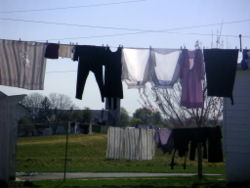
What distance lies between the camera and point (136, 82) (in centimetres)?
1233

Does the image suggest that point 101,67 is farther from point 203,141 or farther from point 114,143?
point 114,143

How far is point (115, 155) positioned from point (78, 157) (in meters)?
16.0

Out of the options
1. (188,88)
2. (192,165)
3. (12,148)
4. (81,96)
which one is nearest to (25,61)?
(81,96)

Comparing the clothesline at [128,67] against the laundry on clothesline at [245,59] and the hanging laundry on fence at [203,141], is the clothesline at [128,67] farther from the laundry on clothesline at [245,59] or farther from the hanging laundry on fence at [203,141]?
the hanging laundry on fence at [203,141]

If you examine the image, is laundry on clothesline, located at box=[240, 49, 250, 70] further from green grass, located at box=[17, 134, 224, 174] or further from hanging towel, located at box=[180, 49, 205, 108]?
green grass, located at box=[17, 134, 224, 174]

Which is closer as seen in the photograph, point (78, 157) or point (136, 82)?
point (136, 82)

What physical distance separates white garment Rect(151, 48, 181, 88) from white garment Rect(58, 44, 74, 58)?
238cm

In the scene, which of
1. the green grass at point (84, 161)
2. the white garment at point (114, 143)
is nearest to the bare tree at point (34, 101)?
the green grass at point (84, 161)

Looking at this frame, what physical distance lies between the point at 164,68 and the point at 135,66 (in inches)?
33.6

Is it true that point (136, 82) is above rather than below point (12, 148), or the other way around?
above

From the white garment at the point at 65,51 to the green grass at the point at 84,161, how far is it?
637 inches

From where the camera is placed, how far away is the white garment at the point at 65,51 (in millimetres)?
12141

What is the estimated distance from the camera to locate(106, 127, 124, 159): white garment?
19.6m

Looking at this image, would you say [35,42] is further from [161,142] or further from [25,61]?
[161,142]
